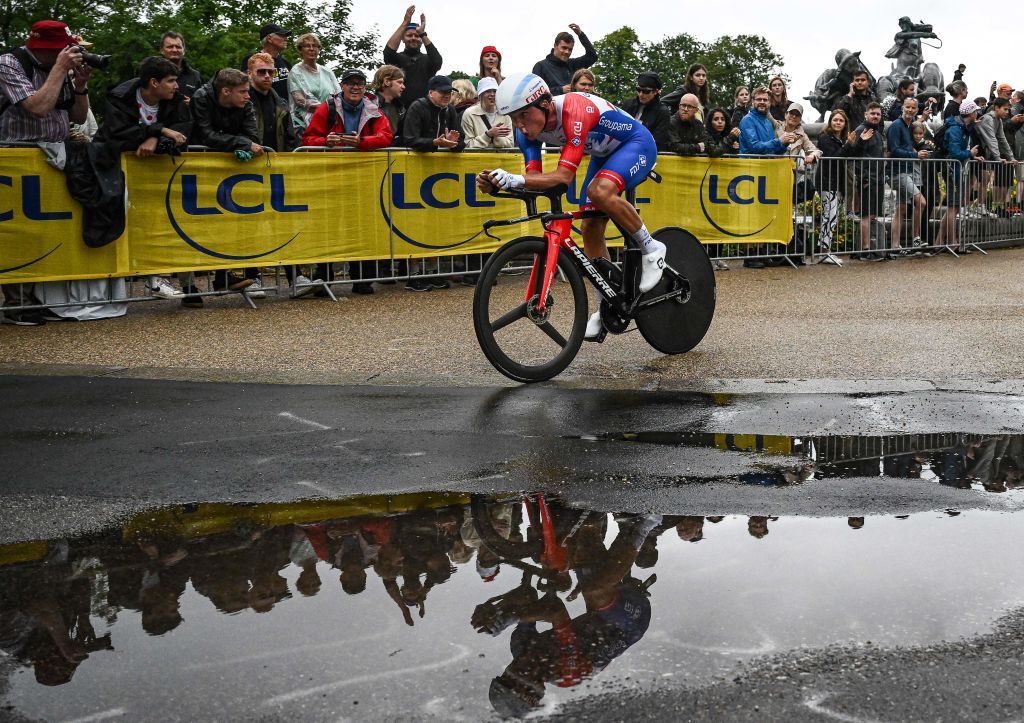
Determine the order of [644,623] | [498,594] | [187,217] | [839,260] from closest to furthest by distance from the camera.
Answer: [644,623] → [498,594] → [187,217] → [839,260]

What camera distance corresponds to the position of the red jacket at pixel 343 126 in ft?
43.5

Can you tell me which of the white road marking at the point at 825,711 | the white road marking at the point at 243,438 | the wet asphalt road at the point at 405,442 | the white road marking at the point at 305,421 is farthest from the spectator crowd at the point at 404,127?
the white road marking at the point at 825,711

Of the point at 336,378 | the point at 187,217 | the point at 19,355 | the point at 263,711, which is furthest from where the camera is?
the point at 187,217

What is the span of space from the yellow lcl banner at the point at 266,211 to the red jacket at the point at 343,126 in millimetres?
196

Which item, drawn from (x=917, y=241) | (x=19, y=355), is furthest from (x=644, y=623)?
(x=917, y=241)

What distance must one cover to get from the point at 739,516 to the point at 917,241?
49.5 ft

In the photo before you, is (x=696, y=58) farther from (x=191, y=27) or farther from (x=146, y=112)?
(x=146, y=112)

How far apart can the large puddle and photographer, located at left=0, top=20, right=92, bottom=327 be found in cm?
706

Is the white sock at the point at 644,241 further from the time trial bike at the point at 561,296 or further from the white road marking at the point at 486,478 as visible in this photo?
the white road marking at the point at 486,478

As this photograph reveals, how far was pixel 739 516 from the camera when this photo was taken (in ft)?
15.8

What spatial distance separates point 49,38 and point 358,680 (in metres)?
9.33

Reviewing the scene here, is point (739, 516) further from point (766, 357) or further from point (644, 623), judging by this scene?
point (766, 357)

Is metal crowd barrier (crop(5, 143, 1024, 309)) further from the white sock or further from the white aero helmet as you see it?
the white aero helmet

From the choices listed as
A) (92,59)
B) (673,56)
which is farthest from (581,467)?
(673,56)
